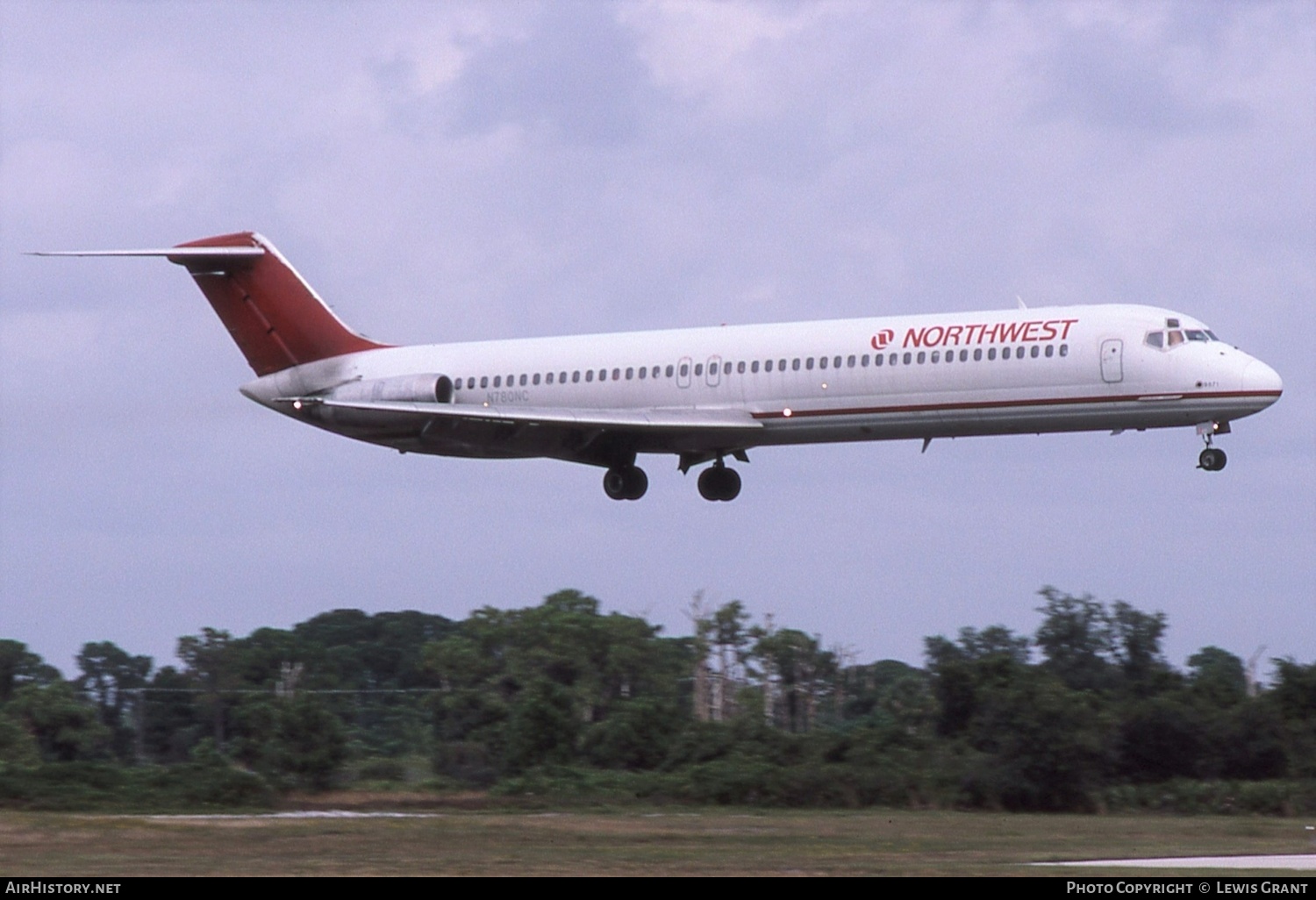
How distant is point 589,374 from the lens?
41.1 metres

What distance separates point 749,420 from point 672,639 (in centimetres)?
3555

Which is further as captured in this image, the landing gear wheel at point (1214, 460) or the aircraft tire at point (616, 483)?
the aircraft tire at point (616, 483)

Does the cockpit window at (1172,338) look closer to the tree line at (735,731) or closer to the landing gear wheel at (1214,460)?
the landing gear wheel at (1214,460)

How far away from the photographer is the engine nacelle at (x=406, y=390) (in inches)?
1658

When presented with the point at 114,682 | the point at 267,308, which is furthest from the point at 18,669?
the point at 267,308

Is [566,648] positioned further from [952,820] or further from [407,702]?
[952,820]

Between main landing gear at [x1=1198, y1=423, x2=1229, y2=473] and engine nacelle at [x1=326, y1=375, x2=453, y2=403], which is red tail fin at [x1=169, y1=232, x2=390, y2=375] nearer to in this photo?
engine nacelle at [x1=326, y1=375, x2=453, y2=403]

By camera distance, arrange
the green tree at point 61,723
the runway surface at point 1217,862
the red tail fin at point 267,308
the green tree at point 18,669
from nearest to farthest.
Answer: the runway surface at point 1217,862 → the red tail fin at point 267,308 → the green tree at point 61,723 → the green tree at point 18,669

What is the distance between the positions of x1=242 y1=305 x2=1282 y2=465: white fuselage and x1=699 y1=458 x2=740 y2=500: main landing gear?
2548mm

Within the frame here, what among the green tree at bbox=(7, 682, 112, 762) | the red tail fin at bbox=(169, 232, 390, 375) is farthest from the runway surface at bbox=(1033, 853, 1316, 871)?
the green tree at bbox=(7, 682, 112, 762)

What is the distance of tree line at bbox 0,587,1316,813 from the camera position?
40844 mm

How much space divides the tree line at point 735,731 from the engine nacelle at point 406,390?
23.4ft

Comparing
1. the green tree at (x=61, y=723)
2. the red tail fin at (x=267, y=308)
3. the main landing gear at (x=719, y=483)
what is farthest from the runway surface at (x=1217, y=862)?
Answer: the green tree at (x=61, y=723)
